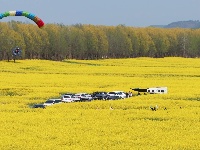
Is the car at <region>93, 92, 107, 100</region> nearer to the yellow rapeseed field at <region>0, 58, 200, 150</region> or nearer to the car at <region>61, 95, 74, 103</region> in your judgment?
the car at <region>61, 95, 74, 103</region>

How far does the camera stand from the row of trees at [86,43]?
138 m

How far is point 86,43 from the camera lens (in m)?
160

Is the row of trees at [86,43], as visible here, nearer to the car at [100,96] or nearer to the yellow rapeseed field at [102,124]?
the car at [100,96]

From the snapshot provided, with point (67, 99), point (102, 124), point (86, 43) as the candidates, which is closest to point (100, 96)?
point (67, 99)

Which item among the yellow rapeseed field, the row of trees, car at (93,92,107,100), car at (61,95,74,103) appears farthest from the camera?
the row of trees

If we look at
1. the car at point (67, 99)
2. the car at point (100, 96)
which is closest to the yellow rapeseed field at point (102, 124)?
the car at point (67, 99)

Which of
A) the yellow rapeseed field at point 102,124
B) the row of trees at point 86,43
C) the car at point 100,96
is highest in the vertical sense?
the row of trees at point 86,43

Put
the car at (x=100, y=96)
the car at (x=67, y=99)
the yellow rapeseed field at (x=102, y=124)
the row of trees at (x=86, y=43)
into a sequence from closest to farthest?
1. the yellow rapeseed field at (x=102, y=124)
2. the car at (x=67, y=99)
3. the car at (x=100, y=96)
4. the row of trees at (x=86, y=43)

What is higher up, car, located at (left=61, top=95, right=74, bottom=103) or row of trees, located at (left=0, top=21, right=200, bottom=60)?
row of trees, located at (left=0, top=21, right=200, bottom=60)

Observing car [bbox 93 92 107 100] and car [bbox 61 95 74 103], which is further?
car [bbox 93 92 107 100]

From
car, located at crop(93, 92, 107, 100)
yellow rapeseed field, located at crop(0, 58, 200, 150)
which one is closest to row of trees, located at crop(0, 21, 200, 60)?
car, located at crop(93, 92, 107, 100)

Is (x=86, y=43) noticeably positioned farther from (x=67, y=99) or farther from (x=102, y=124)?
(x=102, y=124)

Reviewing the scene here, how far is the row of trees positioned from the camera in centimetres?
13750

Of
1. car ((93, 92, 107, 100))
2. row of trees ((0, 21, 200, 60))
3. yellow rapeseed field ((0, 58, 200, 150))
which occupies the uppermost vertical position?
row of trees ((0, 21, 200, 60))
